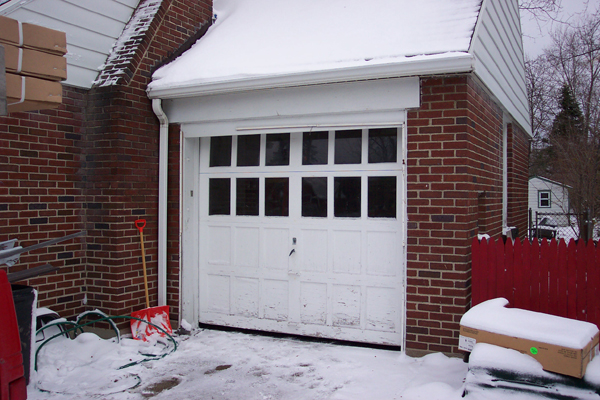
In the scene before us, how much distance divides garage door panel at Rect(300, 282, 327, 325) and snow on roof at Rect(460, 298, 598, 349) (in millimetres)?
2015

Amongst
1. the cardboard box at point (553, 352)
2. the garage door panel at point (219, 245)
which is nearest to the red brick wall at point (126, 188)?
the garage door panel at point (219, 245)

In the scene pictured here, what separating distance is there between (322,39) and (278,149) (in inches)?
55.5

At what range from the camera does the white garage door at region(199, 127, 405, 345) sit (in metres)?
5.49

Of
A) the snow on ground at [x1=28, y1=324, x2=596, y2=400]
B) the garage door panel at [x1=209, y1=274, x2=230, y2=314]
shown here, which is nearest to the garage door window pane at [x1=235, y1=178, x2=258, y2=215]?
Result: the garage door panel at [x1=209, y1=274, x2=230, y2=314]

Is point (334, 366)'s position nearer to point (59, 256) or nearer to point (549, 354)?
point (549, 354)

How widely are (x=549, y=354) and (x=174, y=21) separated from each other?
230 inches

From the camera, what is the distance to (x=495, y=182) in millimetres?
6684

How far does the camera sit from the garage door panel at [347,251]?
5586 millimetres

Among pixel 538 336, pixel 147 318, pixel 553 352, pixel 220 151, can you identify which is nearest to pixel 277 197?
pixel 220 151

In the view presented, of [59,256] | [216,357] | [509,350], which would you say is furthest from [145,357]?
[509,350]

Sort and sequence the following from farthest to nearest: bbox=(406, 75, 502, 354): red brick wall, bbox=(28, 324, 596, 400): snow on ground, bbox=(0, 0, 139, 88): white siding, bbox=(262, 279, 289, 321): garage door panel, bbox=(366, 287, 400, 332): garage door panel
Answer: bbox=(262, 279, 289, 321): garage door panel < bbox=(366, 287, 400, 332): garage door panel < bbox=(0, 0, 139, 88): white siding < bbox=(406, 75, 502, 354): red brick wall < bbox=(28, 324, 596, 400): snow on ground

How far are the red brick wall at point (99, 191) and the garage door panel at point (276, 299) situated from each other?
46.3 inches

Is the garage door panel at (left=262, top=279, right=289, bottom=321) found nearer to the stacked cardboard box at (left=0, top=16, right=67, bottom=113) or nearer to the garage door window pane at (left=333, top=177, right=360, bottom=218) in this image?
the garage door window pane at (left=333, top=177, right=360, bottom=218)

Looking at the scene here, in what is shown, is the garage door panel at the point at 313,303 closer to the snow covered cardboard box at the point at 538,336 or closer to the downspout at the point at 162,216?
the downspout at the point at 162,216
